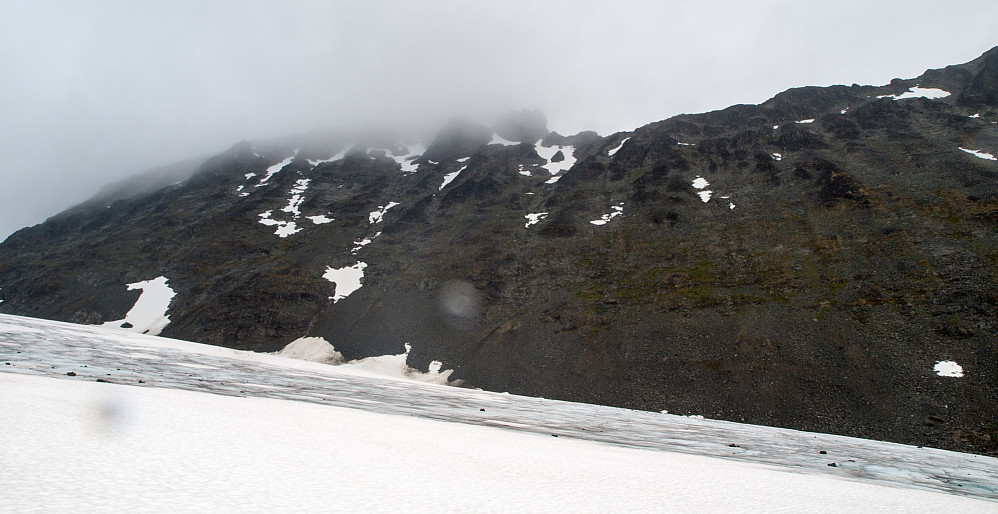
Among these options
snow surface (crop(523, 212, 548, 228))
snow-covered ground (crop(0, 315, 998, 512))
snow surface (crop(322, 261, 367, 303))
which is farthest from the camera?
snow surface (crop(523, 212, 548, 228))

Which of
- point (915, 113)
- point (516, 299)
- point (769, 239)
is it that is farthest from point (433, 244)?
point (915, 113)

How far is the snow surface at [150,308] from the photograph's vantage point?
3479 inches

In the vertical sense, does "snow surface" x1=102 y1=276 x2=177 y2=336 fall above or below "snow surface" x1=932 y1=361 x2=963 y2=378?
below

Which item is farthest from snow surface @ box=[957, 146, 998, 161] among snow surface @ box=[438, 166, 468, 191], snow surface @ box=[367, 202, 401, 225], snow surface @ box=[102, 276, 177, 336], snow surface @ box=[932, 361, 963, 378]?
snow surface @ box=[102, 276, 177, 336]

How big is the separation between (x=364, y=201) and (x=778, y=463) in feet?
449

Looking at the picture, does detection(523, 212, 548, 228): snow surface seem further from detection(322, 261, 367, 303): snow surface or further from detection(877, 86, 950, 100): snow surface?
detection(877, 86, 950, 100): snow surface

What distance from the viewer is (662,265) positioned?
8019 cm

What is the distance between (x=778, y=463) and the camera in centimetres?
1525

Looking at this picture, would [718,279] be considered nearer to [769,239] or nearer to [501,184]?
[769,239]

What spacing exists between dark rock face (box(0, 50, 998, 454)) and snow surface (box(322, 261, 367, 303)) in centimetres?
225

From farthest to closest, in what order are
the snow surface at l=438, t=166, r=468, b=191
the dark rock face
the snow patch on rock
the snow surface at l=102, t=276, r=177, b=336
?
the snow surface at l=438, t=166, r=468, b=191, the snow patch on rock, the snow surface at l=102, t=276, r=177, b=336, the dark rock face

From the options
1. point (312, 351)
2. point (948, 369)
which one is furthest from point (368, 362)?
point (948, 369)

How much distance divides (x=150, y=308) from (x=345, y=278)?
43.6 m

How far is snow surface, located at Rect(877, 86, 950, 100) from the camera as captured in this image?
122438mm
